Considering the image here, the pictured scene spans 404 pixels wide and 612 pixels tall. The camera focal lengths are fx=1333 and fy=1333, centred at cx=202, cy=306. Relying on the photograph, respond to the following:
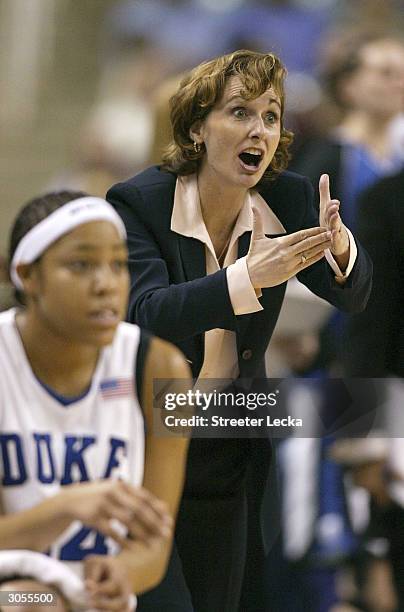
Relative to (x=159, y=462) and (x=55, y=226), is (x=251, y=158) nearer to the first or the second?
(x=55, y=226)

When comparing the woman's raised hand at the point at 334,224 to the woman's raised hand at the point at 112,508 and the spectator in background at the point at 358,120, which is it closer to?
the spectator in background at the point at 358,120

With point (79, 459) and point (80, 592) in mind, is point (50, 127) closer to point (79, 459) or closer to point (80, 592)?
point (79, 459)

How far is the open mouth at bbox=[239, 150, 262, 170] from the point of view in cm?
174

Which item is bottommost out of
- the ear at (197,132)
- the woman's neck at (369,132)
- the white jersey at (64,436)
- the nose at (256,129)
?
the white jersey at (64,436)

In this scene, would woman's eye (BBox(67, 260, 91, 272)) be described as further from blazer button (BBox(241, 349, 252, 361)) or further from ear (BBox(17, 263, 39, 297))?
blazer button (BBox(241, 349, 252, 361))

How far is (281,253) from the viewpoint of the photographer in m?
1.70

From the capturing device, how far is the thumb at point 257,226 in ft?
5.65

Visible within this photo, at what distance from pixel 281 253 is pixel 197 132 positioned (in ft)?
0.66

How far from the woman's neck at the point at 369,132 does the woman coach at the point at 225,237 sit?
0.45ft

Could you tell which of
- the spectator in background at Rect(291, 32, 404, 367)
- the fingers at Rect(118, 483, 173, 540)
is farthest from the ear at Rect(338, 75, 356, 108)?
the fingers at Rect(118, 483, 173, 540)

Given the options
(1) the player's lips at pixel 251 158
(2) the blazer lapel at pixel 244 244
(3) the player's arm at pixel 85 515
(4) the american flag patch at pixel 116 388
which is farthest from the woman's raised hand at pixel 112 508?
(1) the player's lips at pixel 251 158

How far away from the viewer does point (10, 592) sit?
1.70 m

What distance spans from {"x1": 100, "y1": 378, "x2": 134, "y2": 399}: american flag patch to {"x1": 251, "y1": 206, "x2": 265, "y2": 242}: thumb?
0.80ft

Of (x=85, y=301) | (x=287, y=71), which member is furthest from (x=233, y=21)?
(x=85, y=301)
